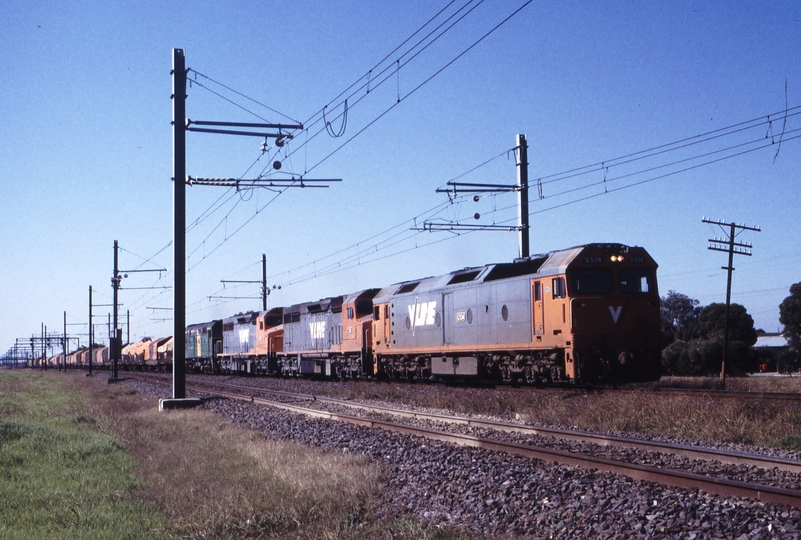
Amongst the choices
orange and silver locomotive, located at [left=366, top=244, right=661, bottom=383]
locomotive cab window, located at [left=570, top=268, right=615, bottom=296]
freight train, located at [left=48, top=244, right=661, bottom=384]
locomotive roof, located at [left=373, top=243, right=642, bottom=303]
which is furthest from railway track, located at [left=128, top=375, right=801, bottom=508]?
locomotive roof, located at [left=373, top=243, right=642, bottom=303]

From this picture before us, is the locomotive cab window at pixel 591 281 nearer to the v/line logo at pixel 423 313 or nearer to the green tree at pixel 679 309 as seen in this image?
the v/line logo at pixel 423 313

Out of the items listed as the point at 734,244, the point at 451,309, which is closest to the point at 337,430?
the point at 451,309

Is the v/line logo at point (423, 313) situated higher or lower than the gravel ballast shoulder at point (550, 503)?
higher

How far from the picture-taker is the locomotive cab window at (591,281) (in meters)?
20.2

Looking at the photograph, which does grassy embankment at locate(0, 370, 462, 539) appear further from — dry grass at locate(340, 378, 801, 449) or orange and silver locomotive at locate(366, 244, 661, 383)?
orange and silver locomotive at locate(366, 244, 661, 383)

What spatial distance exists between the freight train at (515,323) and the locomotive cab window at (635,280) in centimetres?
3

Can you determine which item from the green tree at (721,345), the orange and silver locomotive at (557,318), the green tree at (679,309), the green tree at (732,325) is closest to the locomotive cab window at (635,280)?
the orange and silver locomotive at (557,318)

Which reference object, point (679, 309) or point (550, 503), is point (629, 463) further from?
point (679, 309)

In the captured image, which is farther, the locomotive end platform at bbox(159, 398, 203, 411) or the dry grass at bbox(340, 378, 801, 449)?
the locomotive end platform at bbox(159, 398, 203, 411)

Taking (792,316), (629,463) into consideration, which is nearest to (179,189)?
(629,463)

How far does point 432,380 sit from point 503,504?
75.1ft

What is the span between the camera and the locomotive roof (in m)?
20.7

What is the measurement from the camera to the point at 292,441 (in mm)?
13969

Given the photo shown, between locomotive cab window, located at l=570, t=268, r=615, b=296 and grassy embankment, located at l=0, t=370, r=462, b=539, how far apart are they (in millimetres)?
9532
